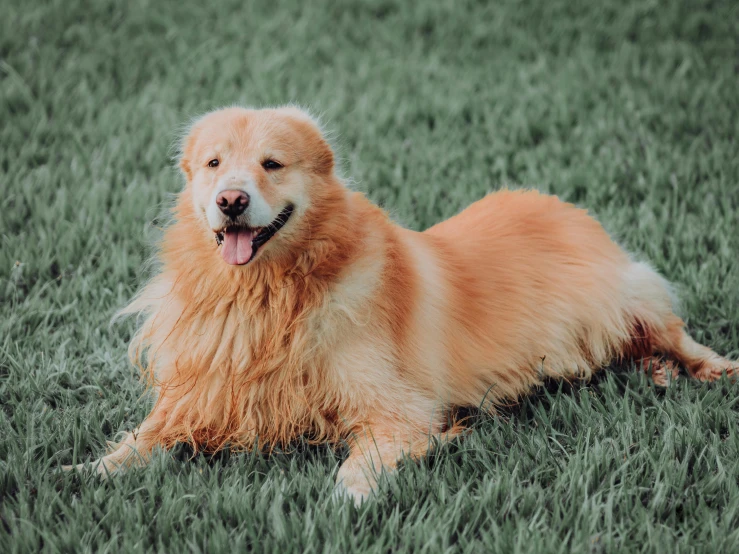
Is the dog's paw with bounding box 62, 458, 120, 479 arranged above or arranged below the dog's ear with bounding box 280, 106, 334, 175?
below

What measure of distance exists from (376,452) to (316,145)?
125 cm

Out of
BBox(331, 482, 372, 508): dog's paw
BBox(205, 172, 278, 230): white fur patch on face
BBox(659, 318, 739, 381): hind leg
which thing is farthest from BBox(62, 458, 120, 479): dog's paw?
BBox(659, 318, 739, 381): hind leg

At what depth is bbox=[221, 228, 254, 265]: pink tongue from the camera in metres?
2.87

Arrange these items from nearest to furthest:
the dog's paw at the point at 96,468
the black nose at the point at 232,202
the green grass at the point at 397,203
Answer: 1. the green grass at the point at 397,203
2. the black nose at the point at 232,202
3. the dog's paw at the point at 96,468

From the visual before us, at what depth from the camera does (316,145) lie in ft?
10.3

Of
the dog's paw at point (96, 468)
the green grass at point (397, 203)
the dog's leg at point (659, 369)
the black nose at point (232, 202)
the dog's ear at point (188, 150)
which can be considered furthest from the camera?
the dog's leg at point (659, 369)

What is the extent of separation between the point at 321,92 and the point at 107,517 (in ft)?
15.9

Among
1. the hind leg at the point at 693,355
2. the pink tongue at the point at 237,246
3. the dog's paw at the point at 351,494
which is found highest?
the pink tongue at the point at 237,246

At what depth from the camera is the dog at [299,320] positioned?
297 cm

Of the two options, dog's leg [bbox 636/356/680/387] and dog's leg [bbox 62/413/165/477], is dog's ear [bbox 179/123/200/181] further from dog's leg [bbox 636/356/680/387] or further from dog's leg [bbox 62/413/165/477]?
dog's leg [bbox 636/356/680/387]

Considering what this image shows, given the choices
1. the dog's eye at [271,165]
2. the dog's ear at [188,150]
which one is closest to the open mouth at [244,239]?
the dog's eye at [271,165]

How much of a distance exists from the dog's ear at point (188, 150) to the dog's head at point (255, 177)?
2cm

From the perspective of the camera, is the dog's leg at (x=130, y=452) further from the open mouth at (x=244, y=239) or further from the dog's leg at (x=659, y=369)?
the dog's leg at (x=659, y=369)

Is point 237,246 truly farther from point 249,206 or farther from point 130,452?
point 130,452
